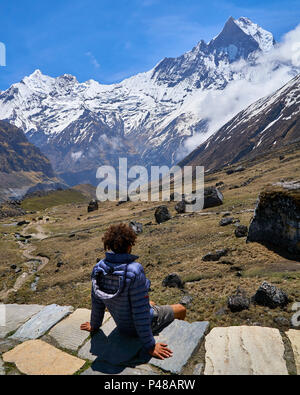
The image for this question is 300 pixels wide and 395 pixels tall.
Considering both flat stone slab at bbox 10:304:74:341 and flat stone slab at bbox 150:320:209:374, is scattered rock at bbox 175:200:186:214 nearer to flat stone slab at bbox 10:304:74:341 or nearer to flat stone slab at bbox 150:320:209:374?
flat stone slab at bbox 10:304:74:341

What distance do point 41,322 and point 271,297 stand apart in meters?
8.37

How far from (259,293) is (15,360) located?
8613 mm

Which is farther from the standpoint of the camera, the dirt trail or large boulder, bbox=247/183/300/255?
the dirt trail

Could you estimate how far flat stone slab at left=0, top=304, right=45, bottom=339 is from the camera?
9.83m

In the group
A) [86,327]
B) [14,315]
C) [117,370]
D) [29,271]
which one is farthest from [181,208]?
[117,370]

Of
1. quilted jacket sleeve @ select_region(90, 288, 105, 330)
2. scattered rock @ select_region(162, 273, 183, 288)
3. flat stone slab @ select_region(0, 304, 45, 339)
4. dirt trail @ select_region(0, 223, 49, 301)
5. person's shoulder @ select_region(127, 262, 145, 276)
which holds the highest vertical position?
person's shoulder @ select_region(127, 262, 145, 276)

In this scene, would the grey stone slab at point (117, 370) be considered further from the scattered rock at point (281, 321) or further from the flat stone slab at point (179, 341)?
the scattered rock at point (281, 321)

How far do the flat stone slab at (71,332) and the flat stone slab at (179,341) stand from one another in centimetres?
237

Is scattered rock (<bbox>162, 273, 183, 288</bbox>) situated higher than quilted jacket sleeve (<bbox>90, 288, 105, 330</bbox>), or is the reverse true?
quilted jacket sleeve (<bbox>90, 288, 105, 330</bbox>)

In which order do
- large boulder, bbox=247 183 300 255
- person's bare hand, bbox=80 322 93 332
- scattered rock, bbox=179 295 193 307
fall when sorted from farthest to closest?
large boulder, bbox=247 183 300 255, scattered rock, bbox=179 295 193 307, person's bare hand, bbox=80 322 93 332

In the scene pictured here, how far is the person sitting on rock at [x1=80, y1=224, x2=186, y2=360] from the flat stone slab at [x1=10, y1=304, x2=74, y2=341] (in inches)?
105

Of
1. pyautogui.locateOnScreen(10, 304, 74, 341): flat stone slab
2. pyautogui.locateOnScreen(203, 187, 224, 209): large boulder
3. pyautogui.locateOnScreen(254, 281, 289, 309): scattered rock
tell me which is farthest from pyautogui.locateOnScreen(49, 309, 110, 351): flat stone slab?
pyautogui.locateOnScreen(203, 187, 224, 209): large boulder

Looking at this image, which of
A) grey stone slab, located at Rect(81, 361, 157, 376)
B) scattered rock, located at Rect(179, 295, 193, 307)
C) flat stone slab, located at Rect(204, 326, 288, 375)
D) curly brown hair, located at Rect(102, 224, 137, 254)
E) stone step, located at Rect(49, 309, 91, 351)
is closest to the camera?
flat stone slab, located at Rect(204, 326, 288, 375)

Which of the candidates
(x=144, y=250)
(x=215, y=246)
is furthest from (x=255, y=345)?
(x=144, y=250)
